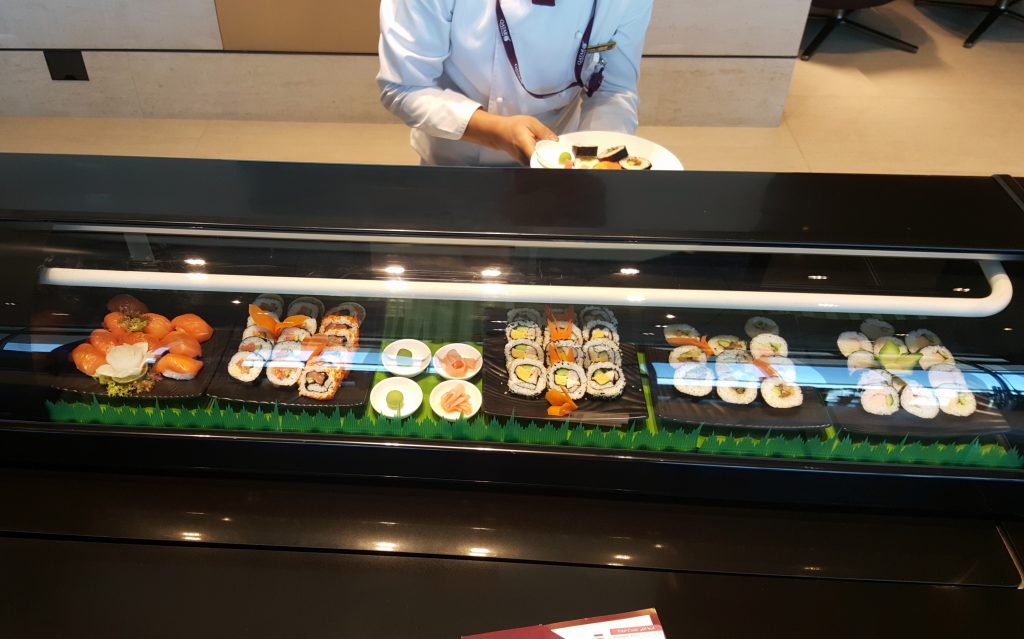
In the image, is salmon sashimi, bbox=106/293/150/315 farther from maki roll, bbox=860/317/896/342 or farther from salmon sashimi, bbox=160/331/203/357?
maki roll, bbox=860/317/896/342

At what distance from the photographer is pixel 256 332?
131 cm

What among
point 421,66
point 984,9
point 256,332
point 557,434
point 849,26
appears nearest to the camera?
point 557,434

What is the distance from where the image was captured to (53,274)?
123cm

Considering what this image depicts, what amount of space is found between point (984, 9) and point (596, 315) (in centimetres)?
588

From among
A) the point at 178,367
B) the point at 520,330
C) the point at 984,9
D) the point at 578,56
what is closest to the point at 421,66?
the point at 578,56

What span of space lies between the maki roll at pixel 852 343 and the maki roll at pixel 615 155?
0.65 meters

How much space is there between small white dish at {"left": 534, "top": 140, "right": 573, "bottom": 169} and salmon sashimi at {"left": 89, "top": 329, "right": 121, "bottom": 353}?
2.99ft

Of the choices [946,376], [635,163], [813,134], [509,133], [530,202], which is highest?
[813,134]

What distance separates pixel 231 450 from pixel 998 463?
4.06ft

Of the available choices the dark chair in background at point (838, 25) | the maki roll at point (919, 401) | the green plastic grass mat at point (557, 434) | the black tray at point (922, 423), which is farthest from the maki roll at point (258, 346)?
the dark chair in background at point (838, 25)

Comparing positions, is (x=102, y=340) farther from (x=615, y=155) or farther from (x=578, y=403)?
(x=615, y=155)

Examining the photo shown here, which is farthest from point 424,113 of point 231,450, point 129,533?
point 129,533

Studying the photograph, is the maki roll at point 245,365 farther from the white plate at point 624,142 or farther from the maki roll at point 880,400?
the maki roll at point 880,400

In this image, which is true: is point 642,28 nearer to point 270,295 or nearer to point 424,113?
point 424,113
